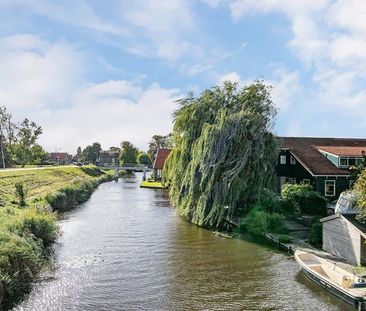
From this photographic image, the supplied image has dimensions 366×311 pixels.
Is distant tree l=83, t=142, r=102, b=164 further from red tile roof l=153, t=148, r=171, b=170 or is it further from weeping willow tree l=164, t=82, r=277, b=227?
weeping willow tree l=164, t=82, r=277, b=227

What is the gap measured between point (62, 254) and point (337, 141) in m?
33.7

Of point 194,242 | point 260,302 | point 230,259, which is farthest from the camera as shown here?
point 194,242

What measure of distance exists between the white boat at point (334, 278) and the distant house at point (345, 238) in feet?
5.31

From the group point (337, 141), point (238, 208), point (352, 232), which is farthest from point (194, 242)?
point (337, 141)

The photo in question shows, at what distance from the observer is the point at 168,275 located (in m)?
19.1

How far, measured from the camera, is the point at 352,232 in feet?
65.6

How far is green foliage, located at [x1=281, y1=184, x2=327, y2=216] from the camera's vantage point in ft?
107

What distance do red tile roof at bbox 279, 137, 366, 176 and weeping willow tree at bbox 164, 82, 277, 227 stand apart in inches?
125

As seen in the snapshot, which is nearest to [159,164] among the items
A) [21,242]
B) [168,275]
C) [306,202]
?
[306,202]

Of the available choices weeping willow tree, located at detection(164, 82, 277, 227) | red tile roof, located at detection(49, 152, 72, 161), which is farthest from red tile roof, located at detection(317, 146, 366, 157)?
red tile roof, located at detection(49, 152, 72, 161)

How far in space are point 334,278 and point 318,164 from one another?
2052 cm

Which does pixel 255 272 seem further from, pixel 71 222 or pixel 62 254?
pixel 71 222

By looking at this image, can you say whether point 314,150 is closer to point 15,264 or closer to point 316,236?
point 316,236

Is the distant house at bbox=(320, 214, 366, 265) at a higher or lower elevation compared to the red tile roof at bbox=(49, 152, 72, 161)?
lower
